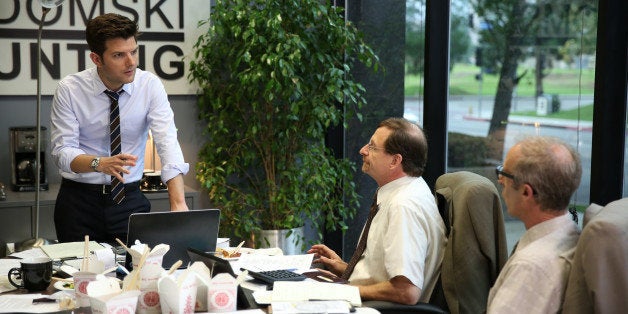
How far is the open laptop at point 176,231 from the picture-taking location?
2.58 meters

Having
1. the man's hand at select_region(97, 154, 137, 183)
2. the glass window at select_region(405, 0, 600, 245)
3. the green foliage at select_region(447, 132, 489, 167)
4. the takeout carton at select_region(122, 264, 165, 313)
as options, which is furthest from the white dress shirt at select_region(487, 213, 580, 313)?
the green foliage at select_region(447, 132, 489, 167)

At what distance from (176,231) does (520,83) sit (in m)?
2.00

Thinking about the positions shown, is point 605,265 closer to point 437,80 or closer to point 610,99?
point 610,99

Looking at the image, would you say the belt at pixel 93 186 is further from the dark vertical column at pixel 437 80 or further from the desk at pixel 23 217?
the dark vertical column at pixel 437 80

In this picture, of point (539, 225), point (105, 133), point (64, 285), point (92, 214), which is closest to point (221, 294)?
point (64, 285)

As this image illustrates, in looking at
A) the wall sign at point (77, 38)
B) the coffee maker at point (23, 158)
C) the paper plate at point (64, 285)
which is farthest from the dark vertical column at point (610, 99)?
the coffee maker at point (23, 158)

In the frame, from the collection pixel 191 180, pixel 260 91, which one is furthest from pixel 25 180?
pixel 260 91

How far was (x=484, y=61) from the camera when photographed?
406cm

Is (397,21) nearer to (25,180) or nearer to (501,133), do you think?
(501,133)

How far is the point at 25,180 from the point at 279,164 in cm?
158

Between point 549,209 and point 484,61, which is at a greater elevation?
point 484,61

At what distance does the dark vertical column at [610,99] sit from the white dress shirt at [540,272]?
1.16 metres

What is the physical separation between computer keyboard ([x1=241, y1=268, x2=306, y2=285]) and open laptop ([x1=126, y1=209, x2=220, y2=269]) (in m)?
0.23

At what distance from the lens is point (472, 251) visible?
2.66 metres
